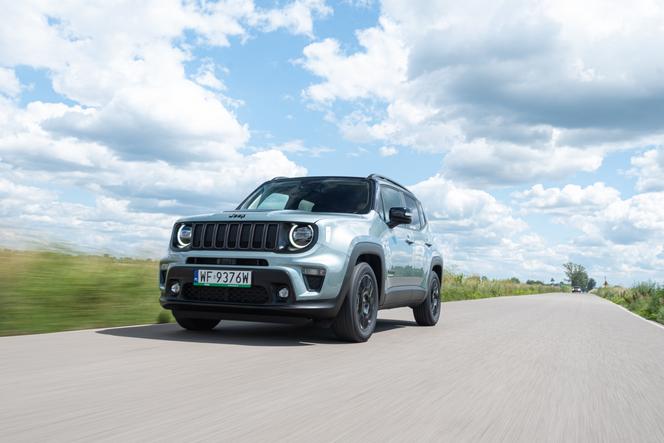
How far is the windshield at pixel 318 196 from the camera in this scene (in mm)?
7887

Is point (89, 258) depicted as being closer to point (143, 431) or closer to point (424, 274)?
point (424, 274)

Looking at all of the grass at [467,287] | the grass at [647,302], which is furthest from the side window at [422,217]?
the grass at [467,287]

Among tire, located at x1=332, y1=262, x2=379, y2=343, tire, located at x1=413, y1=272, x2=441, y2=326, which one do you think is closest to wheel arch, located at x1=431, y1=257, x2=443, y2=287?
tire, located at x1=413, y1=272, x2=441, y2=326

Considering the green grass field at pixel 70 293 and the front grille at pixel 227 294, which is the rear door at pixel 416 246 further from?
the green grass field at pixel 70 293

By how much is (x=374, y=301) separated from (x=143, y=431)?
452cm

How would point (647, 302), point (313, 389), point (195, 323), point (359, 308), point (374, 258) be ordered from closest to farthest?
1. point (313, 389)
2. point (359, 308)
3. point (195, 323)
4. point (374, 258)
5. point (647, 302)

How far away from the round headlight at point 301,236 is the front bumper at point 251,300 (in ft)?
1.16

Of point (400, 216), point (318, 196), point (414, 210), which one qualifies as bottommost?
point (400, 216)

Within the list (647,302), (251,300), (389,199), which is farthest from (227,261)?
(647,302)

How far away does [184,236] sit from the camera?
7137mm

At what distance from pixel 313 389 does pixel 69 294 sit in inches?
191

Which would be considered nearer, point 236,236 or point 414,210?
point 236,236

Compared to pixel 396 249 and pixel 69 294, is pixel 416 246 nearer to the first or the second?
pixel 396 249

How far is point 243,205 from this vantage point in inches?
340
